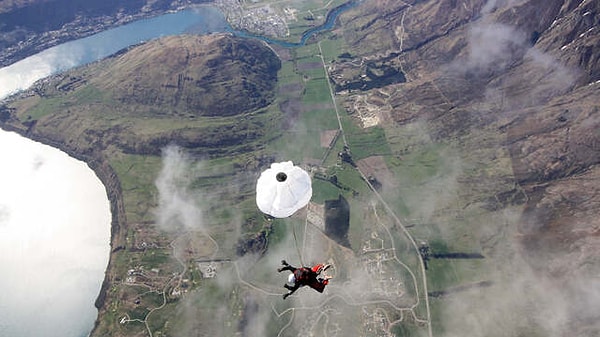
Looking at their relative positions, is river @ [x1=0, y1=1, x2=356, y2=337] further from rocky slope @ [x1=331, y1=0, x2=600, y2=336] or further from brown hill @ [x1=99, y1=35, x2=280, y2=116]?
rocky slope @ [x1=331, y1=0, x2=600, y2=336]

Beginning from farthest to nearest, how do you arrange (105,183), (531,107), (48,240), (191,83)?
1. (191,83)
2. (531,107)
3. (105,183)
4. (48,240)

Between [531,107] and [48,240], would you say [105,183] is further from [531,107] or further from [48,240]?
[531,107]

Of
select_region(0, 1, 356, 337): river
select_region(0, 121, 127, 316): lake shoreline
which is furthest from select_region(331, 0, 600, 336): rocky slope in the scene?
select_region(0, 1, 356, 337): river

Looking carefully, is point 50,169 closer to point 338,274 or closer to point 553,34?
point 338,274

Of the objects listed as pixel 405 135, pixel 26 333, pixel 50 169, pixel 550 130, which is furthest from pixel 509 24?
pixel 26 333

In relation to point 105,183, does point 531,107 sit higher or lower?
higher

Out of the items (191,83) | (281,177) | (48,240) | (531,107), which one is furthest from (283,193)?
(191,83)
